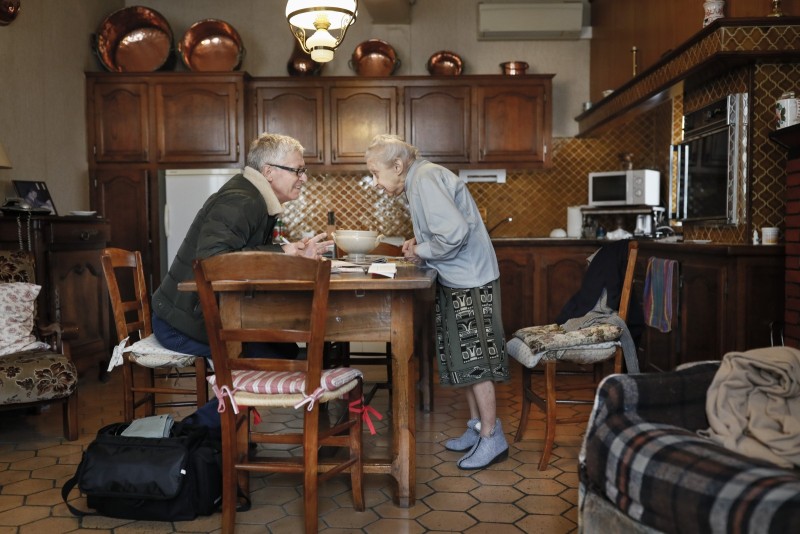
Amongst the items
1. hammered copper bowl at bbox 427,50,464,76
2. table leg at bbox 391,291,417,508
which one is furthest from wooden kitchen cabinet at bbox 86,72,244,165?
table leg at bbox 391,291,417,508

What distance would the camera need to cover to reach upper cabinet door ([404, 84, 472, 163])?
577 cm

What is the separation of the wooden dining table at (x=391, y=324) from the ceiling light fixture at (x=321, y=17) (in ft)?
4.64

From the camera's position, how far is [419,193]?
2.62 meters

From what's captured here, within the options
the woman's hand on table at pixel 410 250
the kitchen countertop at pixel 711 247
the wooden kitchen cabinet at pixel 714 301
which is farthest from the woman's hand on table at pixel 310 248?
the kitchen countertop at pixel 711 247

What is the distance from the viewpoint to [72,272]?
4.30m

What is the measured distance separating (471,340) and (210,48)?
4239 millimetres

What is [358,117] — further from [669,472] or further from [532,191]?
[669,472]

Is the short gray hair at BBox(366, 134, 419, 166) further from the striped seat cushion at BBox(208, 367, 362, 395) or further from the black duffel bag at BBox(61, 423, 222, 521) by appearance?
the black duffel bag at BBox(61, 423, 222, 521)

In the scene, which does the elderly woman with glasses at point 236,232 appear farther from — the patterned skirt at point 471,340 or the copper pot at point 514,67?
the copper pot at point 514,67

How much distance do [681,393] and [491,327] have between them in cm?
104

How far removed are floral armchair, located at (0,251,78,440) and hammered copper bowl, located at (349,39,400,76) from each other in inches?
133

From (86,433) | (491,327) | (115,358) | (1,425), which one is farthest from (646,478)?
(1,425)

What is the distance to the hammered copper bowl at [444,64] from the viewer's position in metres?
6.06

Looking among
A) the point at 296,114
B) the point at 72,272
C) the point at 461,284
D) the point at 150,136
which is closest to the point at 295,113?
the point at 296,114
